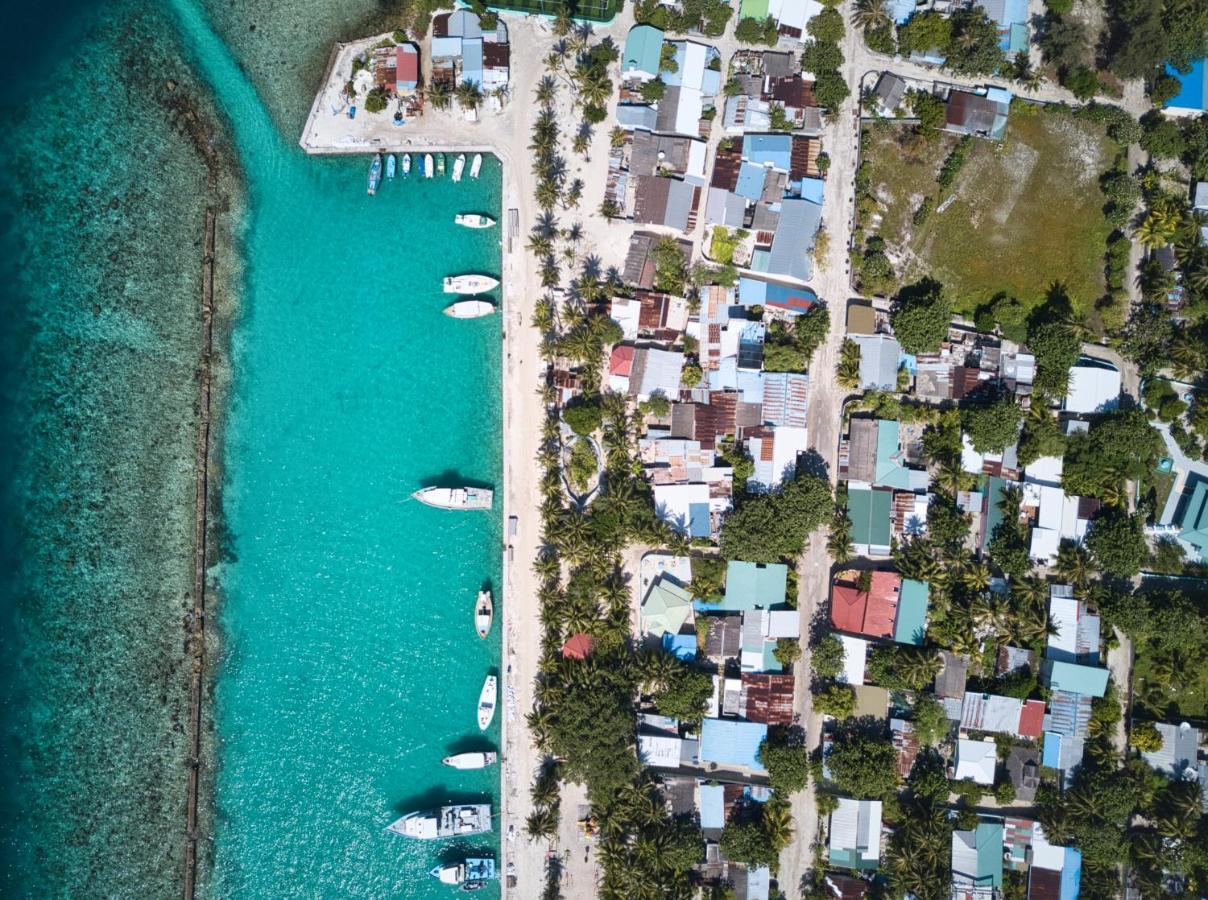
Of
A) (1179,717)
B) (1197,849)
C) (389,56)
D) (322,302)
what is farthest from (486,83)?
(1197,849)

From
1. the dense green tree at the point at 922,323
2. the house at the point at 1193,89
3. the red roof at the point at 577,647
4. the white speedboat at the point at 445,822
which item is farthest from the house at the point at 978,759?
the house at the point at 1193,89

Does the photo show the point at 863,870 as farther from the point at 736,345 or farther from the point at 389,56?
the point at 389,56

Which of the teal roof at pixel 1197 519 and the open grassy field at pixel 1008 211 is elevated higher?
the open grassy field at pixel 1008 211

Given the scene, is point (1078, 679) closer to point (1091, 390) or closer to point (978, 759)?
point (978, 759)

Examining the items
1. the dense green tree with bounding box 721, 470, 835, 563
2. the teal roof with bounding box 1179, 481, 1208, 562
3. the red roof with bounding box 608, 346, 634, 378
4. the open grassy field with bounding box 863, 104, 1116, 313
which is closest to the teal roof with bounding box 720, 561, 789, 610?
the dense green tree with bounding box 721, 470, 835, 563

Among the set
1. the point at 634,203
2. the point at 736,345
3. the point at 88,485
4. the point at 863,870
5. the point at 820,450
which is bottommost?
the point at 863,870

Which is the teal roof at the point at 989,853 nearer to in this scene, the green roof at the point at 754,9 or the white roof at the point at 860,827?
the white roof at the point at 860,827
